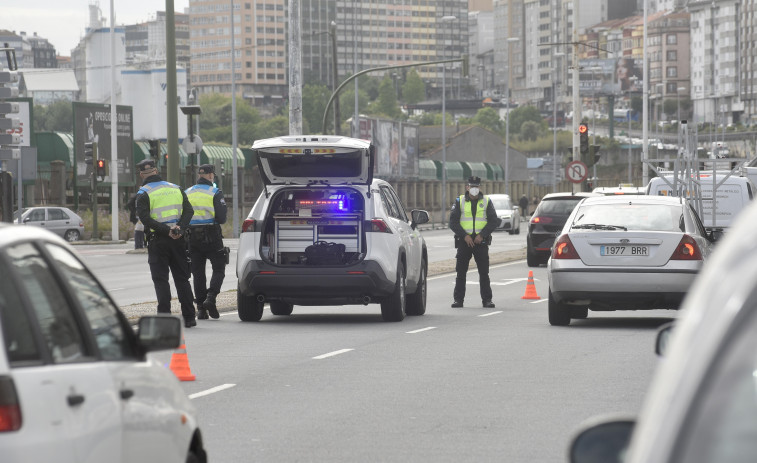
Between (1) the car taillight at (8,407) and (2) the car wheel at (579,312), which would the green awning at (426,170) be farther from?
(1) the car taillight at (8,407)

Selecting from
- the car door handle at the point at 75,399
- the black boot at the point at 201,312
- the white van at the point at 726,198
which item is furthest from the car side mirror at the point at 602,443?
the white van at the point at 726,198

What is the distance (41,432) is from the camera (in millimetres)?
4020

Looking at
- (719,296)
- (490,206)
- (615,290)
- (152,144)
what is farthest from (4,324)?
(152,144)

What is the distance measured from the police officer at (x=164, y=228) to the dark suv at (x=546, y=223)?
54.9 feet

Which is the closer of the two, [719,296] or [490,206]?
[719,296]

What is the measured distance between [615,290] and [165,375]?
11.9 m

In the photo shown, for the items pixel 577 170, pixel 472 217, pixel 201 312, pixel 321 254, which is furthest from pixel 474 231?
pixel 577 170

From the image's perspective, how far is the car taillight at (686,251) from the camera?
1694 centimetres

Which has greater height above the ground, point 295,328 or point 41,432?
point 41,432

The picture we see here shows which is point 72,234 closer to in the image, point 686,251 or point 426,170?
point 686,251

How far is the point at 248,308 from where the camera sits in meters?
18.8

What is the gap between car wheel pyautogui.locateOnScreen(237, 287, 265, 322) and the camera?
1870cm

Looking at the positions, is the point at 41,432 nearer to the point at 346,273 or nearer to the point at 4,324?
the point at 4,324

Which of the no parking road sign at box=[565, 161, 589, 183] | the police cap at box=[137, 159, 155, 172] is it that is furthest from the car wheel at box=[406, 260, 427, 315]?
the no parking road sign at box=[565, 161, 589, 183]
